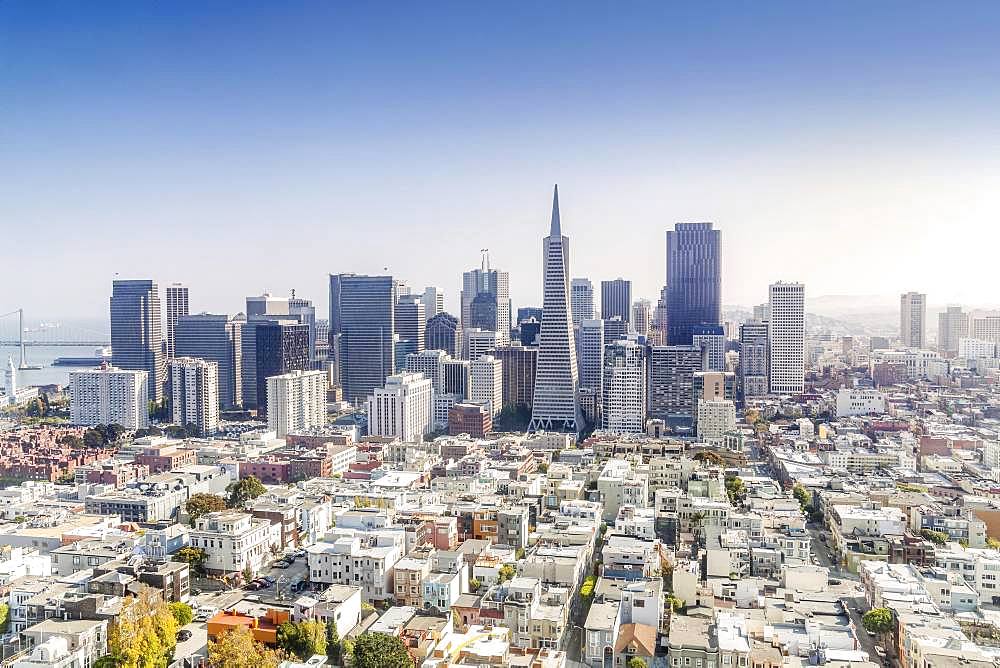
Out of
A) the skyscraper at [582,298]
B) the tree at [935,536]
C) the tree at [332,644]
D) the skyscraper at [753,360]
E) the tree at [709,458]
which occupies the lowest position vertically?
the tree at [332,644]

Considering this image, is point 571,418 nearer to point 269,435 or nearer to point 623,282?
point 269,435

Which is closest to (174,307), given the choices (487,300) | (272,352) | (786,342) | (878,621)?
(272,352)

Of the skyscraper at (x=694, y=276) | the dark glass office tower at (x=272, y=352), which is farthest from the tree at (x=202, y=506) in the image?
the skyscraper at (x=694, y=276)

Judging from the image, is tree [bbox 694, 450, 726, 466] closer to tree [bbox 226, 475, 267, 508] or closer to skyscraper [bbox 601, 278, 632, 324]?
tree [bbox 226, 475, 267, 508]

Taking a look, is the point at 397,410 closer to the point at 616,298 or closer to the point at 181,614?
the point at 181,614

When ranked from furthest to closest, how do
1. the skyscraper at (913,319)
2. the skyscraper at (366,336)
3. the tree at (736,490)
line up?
the skyscraper at (366,336) → the skyscraper at (913,319) → the tree at (736,490)

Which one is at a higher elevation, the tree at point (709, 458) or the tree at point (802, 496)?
the tree at point (709, 458)

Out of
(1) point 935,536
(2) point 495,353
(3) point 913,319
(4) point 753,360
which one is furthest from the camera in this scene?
(4) point 753,360

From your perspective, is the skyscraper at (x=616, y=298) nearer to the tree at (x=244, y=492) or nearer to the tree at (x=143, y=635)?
the tree at (x=244, y=492)
